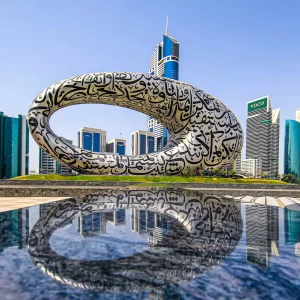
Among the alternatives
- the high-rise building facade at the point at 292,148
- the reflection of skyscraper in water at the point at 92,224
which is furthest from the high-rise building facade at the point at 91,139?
the reflection of skyscraper in water at the point at 92,224

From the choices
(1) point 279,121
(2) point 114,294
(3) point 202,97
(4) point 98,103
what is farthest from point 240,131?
(1) point 279,121

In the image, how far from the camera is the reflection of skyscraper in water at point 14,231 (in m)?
3.17

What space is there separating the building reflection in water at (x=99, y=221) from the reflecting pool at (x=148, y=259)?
17 millimetres

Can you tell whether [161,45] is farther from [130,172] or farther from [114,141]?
[130,172]

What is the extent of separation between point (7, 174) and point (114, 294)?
56174 millimetres

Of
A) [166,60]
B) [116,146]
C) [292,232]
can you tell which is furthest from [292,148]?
[292,232]

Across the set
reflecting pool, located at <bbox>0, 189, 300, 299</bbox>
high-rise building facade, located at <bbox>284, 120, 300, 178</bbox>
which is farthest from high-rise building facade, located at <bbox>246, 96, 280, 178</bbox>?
reflecting pool, located at <bbox>0, 189, 300, 299</bbox>

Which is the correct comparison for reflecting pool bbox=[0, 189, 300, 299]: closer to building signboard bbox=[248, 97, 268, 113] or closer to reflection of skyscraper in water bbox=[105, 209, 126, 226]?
reflection of skyscraper in water bbox=[105, 209, 126, 226]

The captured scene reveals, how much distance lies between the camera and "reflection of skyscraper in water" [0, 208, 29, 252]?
10.4 feet

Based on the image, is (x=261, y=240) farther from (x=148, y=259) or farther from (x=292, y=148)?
(x=292, y=148)

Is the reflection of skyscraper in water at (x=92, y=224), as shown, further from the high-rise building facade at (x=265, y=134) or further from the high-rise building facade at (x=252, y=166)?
the high-rise building facade at (x=265, y=134)

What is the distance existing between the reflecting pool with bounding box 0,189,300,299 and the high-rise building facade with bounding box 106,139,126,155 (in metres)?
91.9

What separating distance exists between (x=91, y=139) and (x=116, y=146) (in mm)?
11836

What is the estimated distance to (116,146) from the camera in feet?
314
